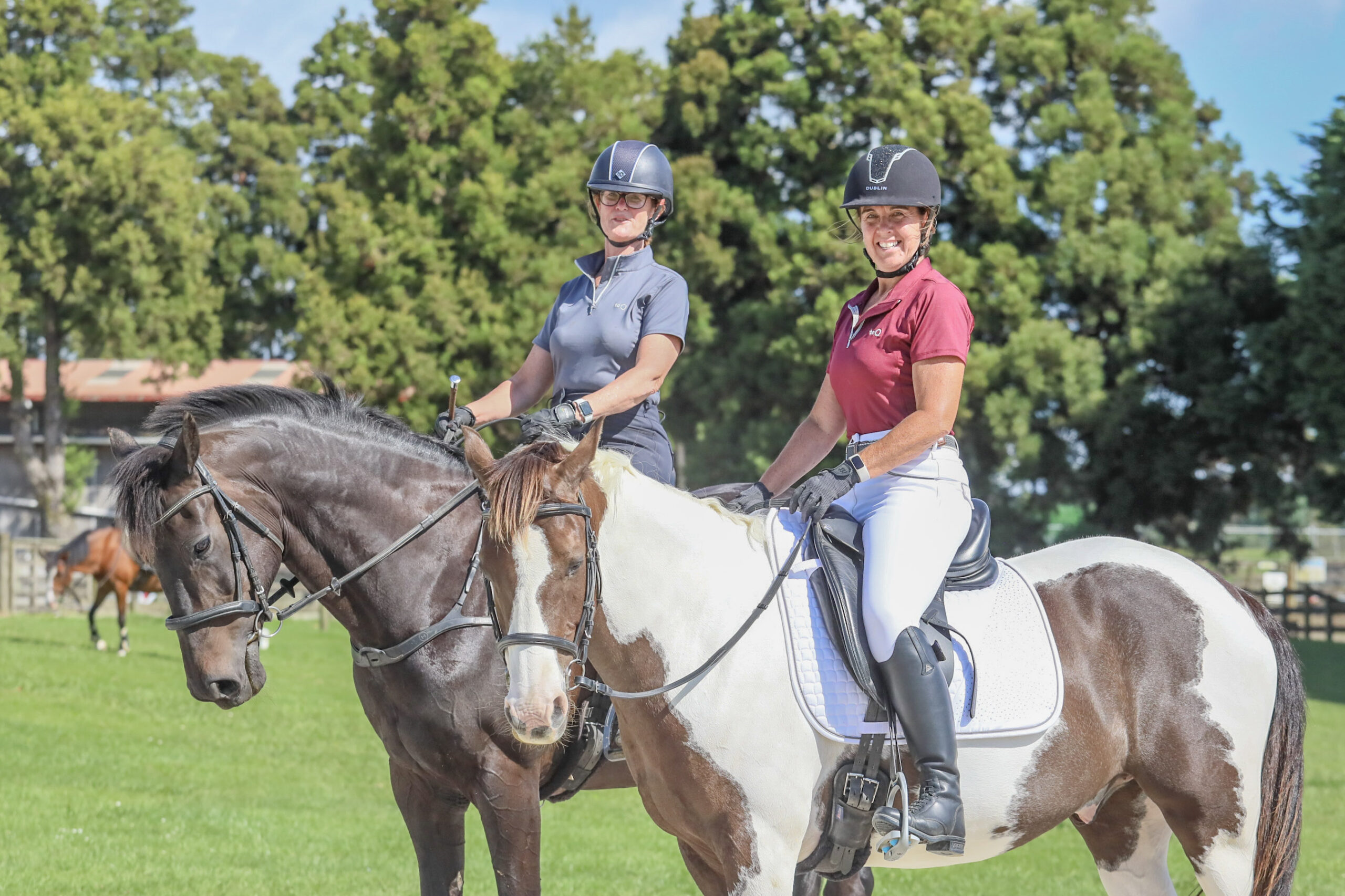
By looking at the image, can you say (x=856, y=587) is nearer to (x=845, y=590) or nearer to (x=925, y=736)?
(x=845, y=590)

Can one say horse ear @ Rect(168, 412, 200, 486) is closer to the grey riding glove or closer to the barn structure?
the grey riding glove

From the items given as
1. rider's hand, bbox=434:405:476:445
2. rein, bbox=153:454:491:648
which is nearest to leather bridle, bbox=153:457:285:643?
rein, bbox=153:454:491:648

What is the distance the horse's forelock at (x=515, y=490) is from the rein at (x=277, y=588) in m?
0.83

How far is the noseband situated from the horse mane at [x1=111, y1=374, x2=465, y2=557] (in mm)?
1525

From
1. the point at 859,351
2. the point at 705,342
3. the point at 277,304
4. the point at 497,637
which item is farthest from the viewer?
the point at 277,304

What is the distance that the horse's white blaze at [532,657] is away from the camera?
303 centimetres

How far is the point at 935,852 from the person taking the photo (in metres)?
3.59

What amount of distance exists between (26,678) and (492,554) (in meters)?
13.6

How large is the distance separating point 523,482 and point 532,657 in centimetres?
44

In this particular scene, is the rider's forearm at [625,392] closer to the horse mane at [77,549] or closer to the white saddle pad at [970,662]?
the white saddle pad at [970,662]

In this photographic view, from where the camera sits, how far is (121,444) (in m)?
4.41

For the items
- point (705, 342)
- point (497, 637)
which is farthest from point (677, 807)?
point (705, 342)

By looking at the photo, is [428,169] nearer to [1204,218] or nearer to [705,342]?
[705,342]

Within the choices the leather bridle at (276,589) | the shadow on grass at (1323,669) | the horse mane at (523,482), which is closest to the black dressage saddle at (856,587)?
the horse mane at (523,482)
